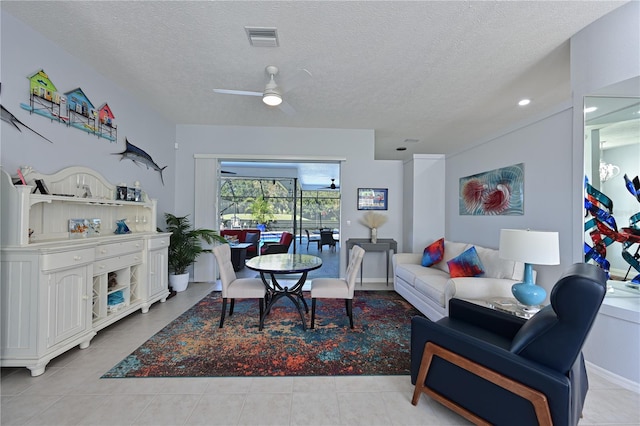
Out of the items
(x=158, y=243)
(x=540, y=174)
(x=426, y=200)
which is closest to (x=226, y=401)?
(x=158, y=243)

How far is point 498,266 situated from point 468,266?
0.99 ft

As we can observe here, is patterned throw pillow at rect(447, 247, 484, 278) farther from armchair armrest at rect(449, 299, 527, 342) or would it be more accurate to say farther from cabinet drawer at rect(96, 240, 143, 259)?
cabinet drawer at rect(96, 240, 143, 259)

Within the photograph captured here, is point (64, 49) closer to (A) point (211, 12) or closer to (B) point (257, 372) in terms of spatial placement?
(A) point (211, 12)

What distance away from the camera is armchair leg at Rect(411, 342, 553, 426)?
4.09 ft

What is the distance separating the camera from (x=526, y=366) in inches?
51.4

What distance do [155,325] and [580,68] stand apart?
5017 millimetres

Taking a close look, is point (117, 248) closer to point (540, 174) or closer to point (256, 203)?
point (540, 174)

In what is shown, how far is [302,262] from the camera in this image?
10.1 ft

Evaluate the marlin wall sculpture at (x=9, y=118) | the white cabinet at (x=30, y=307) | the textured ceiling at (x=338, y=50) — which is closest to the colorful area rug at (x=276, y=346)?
the white cabinet at (x=30, y=307)

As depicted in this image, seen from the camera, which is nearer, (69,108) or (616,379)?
(616,379)

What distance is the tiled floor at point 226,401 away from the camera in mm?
1620

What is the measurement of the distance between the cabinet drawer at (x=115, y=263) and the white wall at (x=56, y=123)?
3.38 ft

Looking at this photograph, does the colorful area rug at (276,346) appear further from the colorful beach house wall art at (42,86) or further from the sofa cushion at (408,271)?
the colorful beach house wall art at (42,86)

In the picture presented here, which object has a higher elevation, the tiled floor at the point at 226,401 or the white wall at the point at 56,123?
the white wall at the point at 56,123
